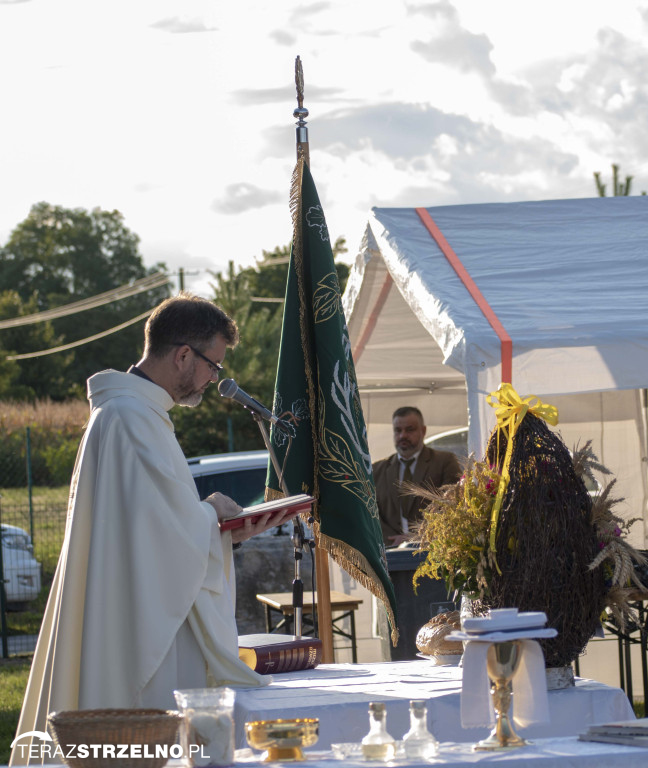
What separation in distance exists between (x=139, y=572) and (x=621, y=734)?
1.51m

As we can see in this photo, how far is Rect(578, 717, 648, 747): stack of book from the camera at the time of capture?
2.50 metres

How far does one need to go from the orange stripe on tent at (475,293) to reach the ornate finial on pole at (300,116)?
45.7 inches

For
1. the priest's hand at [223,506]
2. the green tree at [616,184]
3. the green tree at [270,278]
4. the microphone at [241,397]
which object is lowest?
the priest's hand at [223,506]

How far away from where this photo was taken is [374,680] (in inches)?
143

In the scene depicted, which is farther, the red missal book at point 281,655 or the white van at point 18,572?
the white van at point 18,572

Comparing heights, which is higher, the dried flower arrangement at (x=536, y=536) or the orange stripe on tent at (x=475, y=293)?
the orange stripe on tent at (x=475, y=293)

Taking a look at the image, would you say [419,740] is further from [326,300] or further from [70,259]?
[70,259]

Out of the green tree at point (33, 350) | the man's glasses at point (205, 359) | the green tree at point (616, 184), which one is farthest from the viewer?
the green tree at point (33, 350)

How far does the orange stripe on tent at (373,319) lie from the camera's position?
7312 millimetres

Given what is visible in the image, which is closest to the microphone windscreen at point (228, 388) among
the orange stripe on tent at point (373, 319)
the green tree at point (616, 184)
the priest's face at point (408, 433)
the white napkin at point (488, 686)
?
the white napkin at point (488, 686)

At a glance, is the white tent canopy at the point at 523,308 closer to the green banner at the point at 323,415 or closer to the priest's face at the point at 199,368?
the green banner at the point at 323,415

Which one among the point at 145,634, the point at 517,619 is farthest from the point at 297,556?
the point at 517,619

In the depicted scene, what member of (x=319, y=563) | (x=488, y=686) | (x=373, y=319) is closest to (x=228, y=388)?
(x=488, y=686)

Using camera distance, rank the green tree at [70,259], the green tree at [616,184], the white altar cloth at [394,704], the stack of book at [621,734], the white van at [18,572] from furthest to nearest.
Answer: the green tree at [70,259], the green tree at [616,184], the white van at [18,572], the white altar cloth at [394,704], the stack of book at [621,734]
